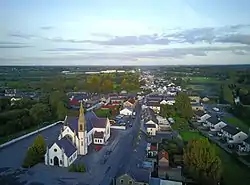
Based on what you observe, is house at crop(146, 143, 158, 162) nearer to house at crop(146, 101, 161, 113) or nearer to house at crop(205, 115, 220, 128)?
house at crop(205, 115, 220, 128)

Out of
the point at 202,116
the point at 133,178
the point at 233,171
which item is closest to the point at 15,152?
the point at 133,178

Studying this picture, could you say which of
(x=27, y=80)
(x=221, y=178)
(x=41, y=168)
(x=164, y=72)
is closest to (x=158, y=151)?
(x=221, y=178)

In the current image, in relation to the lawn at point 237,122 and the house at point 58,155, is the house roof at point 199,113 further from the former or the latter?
the house at point 58,155

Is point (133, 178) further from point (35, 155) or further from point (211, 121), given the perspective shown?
point (211, 121)

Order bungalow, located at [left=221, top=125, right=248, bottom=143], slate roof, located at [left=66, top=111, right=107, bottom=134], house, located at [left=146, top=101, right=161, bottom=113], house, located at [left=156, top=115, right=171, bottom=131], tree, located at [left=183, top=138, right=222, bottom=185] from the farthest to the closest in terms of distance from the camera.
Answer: house, located at [left=146, top=101, right=161, bottom=113]
house, located at [left=156, top=115, right=171, bottom=131]
bungalow, located at [left=221, top=125, right=248, bottom=143]
slate roof, located at [left=66, top=111, right=107, bottom=134]
tree, located at [left=183, top=138, right=222, bottom=185]

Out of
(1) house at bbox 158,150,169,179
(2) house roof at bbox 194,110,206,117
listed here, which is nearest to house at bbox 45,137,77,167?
(1) house at bbox 158,150,169,179
